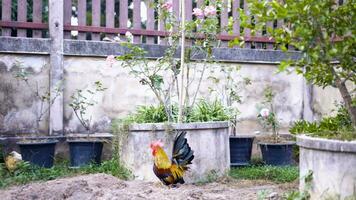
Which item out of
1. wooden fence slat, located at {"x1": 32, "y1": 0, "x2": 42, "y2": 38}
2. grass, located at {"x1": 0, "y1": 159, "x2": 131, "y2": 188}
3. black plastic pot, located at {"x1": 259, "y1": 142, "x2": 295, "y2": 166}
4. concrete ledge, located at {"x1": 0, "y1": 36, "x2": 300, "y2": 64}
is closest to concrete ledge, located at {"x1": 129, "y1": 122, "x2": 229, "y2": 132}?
grass, located at {"x1": 0, "y1": 159, "x2": 131, "y2": 188}

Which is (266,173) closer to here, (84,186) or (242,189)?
(242,189)

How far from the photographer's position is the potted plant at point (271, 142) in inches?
251

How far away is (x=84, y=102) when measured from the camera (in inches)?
243

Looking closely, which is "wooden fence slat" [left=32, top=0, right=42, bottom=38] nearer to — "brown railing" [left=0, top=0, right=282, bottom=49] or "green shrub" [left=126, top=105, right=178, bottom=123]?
"brown railing" [left=0, top=0, right=282, bottom=49]

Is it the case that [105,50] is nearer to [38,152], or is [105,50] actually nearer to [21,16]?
[21,16]

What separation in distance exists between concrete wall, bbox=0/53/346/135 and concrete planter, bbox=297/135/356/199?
3397 mm

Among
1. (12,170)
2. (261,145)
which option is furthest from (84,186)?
(261,145)

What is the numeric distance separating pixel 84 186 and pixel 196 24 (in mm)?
2299

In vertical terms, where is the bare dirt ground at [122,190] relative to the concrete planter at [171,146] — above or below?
below

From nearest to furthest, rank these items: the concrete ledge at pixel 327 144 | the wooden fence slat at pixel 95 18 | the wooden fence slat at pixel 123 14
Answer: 1. the concrete ledge at pixel 327 144
2. the wooden fence slat at pixel 95 18
3. the wooden fence slat at pixel 123 14

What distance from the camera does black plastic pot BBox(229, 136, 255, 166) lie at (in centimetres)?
639

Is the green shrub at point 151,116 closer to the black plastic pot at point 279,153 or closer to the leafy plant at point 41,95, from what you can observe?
the leafy plant at point 41,95

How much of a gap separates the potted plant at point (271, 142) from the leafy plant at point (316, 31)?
280 cm

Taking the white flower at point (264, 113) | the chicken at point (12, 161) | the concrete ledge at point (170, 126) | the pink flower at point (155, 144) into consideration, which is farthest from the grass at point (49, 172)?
the white flower at point (264, 113)
